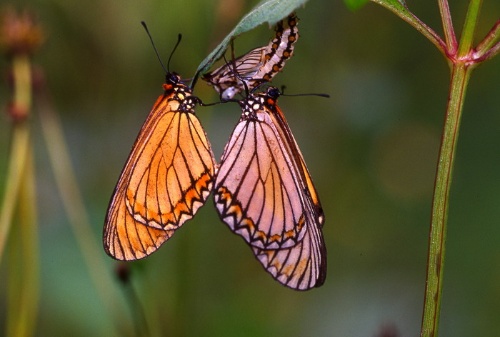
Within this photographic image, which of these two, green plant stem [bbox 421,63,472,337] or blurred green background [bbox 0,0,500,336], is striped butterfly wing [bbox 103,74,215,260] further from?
blurred green background [bbox 0,0,500,336]

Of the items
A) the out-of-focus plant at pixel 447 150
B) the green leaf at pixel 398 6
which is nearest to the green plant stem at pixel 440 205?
the out-of-focus plant at pixel 447 150

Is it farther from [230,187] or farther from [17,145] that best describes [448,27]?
[17,145]

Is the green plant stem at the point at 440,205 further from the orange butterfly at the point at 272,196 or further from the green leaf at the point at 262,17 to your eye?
the orange butterfly at the point at 272,196

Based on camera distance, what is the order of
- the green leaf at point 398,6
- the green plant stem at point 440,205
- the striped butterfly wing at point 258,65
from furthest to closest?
the striped butterfly wing at point 258,65
the green leaf at point 398,6
the green plant stem at point 440,205

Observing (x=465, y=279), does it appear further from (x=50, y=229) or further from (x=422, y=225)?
(x=50, y=229)

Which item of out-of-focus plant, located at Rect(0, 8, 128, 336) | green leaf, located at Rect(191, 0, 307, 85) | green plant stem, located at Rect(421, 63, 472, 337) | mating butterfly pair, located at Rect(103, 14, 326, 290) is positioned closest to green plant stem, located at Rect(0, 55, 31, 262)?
out-of-focus plant, located at Rect(0, 8, 128, 336)

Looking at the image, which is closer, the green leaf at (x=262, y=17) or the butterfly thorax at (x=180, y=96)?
the green leaf at (x=262, y=17)
